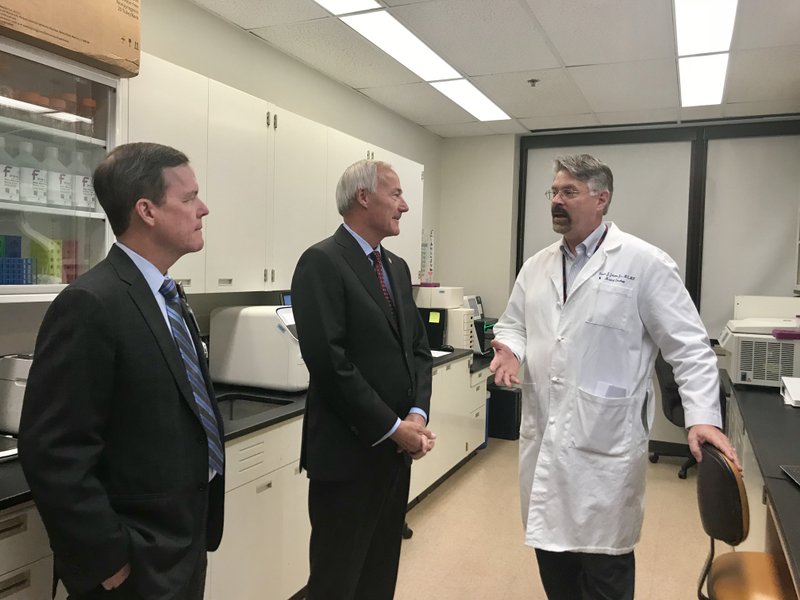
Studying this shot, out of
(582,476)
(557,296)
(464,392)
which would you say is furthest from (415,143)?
(582,476)

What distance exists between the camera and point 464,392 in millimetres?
3977

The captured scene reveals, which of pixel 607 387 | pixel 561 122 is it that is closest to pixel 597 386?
pixel 607 387

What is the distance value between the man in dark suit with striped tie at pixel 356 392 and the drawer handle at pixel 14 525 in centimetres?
70

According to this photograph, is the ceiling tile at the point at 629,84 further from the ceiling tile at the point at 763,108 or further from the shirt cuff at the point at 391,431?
the shirt cuff at the point at 391,431

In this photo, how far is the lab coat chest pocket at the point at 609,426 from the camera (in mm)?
1734

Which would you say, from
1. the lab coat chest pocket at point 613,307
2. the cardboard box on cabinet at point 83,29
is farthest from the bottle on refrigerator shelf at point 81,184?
the lab coat chest pocket at point 613,307

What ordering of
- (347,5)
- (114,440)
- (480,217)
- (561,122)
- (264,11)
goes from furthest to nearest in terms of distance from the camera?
(480,217)
(561,122)
(264,11)
(347,5)
(114,440)

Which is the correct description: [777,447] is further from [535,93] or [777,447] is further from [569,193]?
[535,93]

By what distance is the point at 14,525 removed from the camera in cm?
137

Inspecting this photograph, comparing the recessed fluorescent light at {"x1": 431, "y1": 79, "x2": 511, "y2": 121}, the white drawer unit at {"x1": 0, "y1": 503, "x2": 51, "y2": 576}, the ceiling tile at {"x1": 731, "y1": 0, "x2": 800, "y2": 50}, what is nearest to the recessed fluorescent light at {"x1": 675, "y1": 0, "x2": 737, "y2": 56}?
the ceiling tile at {"x1": 731, "y1": 0, "x2": 800, "y2": 50}

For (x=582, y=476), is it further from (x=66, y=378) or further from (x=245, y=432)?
(x=66, y=378)

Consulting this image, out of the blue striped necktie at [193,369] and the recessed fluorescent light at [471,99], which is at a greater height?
the recessed fluorescent light at [471,99]

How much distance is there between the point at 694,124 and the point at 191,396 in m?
4.58

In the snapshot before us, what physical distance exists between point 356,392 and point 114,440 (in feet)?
2.09
